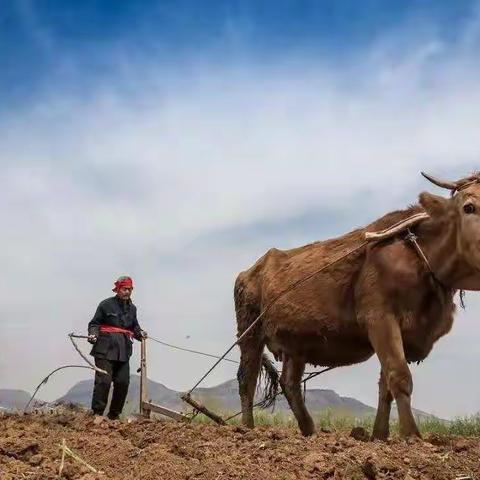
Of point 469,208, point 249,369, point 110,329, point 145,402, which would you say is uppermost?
point 469,208

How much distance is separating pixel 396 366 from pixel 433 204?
5.63 ft

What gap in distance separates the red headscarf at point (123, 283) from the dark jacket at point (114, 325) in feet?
0.51

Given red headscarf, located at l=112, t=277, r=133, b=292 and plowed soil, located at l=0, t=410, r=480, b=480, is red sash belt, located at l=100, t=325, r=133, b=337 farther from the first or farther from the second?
plowed soil, located at l=0, t=410, r=480, b=480

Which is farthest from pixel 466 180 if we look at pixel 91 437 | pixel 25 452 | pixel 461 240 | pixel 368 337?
pixel 25 452

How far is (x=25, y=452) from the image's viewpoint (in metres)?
5.84

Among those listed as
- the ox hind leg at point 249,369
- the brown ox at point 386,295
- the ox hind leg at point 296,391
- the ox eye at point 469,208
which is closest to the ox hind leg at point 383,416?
the brown ox at point 386,295

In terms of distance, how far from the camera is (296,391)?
1097 cm

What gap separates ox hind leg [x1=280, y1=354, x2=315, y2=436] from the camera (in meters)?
10.7

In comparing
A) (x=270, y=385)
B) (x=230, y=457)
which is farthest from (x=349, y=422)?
(x=230, y=457)

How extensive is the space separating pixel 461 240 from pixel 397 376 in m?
1.46

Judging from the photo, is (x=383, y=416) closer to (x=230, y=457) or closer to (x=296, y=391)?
(x=296, y=391)

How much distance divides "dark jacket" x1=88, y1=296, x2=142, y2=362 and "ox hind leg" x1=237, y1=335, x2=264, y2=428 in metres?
1.61

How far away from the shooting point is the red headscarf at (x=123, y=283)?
473 inches

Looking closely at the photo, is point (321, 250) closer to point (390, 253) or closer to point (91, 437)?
point (390, 253)
